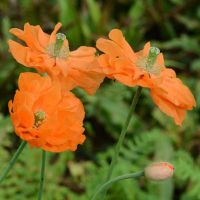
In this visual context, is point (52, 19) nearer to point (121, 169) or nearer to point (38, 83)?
point (121, 169)

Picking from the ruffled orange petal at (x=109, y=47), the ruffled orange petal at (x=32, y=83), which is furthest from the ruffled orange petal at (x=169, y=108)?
the ruffled orange petal at (x=32, y=83)

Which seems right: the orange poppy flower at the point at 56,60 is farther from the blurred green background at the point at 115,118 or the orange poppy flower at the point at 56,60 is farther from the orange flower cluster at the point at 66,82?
the blurred green background at the point at 115,118

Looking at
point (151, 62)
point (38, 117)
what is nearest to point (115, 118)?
point (151, 62)

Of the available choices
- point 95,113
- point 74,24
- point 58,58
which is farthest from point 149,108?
point 58,58

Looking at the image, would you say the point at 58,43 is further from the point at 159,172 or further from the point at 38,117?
the point at 159,172

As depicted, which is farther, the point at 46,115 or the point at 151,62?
the point at 151,62

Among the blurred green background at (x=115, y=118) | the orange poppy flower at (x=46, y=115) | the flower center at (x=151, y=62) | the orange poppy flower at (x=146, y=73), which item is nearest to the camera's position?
the orange poppy flower at (x=46, y=115)
